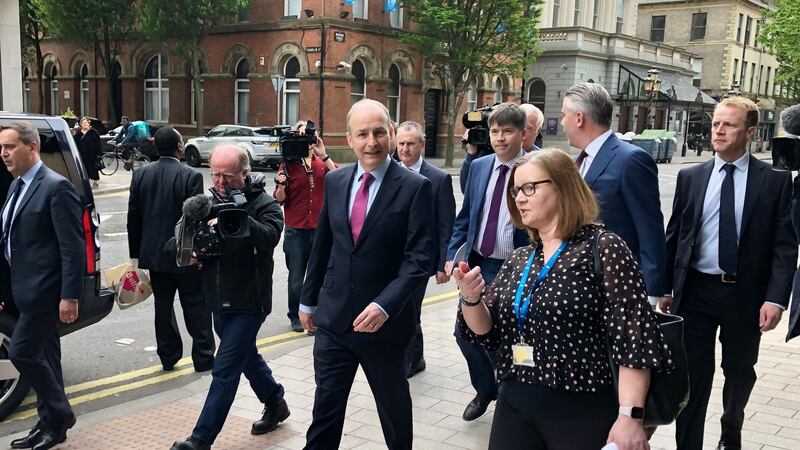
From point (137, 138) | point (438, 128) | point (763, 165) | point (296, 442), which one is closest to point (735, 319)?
point (763, 165)

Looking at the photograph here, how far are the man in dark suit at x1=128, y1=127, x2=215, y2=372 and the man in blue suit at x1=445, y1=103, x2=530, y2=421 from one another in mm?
2350

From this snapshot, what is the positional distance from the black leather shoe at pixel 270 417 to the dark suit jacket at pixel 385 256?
1.26 m

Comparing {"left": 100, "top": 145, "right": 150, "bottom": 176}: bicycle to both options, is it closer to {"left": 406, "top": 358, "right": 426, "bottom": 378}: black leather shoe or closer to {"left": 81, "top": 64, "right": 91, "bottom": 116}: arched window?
{"left": 81, "top": 64, "right": 91, "bottom": 116}: arched window

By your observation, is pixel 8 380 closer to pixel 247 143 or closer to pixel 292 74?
pixel 247 143

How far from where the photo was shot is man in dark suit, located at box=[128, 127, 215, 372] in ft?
19.7

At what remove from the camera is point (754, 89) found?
226 ft

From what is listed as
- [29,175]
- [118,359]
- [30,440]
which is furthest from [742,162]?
[118,359]

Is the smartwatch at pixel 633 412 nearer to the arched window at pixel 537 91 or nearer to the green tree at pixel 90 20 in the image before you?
the green tree at pixel 90 20

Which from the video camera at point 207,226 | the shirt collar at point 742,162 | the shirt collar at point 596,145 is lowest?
the video camera at point 207,226

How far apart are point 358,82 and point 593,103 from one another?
90.3 feet

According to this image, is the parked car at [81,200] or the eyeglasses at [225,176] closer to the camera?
the eyeglasses at [225,176]

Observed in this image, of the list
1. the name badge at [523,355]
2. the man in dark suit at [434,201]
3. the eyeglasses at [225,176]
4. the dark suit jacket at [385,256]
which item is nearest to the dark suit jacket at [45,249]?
the eyeglasses at [225,176]

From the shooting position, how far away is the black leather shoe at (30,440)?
4455 mm

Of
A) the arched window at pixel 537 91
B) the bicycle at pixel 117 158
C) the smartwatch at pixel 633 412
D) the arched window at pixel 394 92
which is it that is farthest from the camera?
the arched window at pixel 537 91
